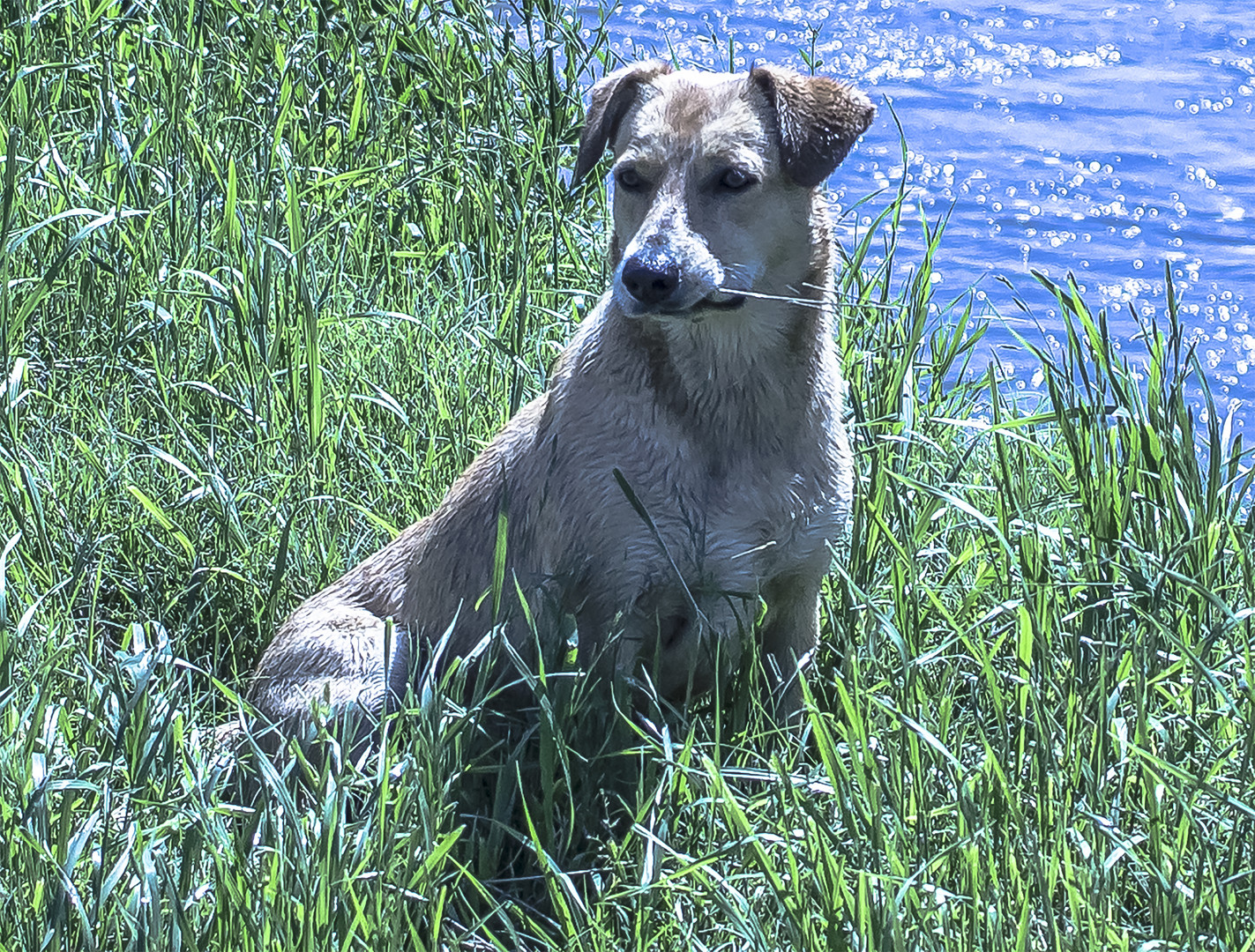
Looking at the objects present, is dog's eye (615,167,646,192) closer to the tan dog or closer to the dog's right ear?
the tan dog

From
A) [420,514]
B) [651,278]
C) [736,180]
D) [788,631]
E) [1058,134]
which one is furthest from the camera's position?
[1058,134]

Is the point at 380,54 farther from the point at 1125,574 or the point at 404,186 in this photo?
the point at 1125,574

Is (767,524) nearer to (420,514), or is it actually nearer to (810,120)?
(810,120)

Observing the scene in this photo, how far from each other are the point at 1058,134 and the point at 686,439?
18.4 ft

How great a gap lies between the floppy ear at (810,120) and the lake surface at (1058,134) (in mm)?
2563

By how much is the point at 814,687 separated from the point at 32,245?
2641 millimetres

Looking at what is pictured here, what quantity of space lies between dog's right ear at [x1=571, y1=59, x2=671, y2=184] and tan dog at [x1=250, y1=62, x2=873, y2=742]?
11 mm

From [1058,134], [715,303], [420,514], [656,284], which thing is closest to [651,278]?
[656,284]

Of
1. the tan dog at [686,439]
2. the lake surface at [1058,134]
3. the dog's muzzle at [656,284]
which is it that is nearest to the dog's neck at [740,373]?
the tan dog at [686,439]

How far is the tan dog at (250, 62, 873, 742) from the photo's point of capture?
119 inches

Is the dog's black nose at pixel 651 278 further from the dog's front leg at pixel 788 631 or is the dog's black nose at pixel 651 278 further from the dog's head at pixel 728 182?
the dog's front leg at pixel 788 631

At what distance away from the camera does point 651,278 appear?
2.89 metres

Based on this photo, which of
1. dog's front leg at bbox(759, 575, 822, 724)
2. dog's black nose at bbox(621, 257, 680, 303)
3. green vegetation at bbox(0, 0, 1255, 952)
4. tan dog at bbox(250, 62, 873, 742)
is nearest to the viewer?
green vegetation at bbox(0, 0, 1255, 952)

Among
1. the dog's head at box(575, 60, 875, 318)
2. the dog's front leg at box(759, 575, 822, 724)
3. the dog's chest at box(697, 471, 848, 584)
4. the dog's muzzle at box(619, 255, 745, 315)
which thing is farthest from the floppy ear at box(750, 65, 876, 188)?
the dog's front leg at box(759, 575, 822, 724)
